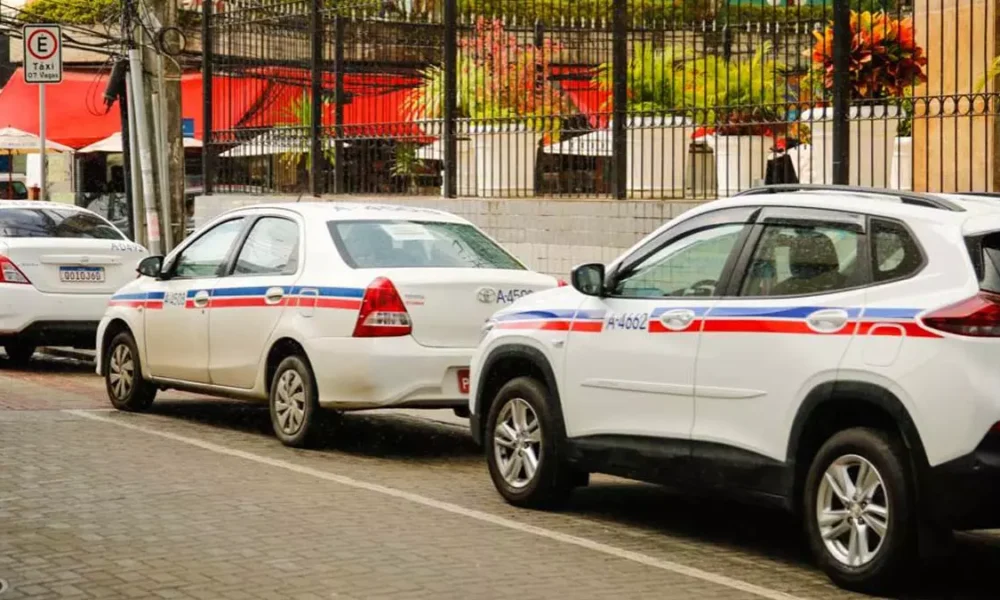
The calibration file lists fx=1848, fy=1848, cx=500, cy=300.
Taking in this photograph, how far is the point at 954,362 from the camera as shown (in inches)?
275

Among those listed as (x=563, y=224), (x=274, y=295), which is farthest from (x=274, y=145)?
(x=274, y=295)

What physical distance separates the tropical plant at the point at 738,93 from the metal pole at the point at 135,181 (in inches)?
304

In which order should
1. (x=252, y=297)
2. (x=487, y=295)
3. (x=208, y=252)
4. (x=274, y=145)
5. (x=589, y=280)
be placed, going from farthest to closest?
(x=274, y=145) → (x=208, y=252) → (x=252, y=297) → (x=487, y=295) → (x=589, y=280)

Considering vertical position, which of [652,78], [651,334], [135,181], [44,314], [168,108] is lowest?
[44,314]

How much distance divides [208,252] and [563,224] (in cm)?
503

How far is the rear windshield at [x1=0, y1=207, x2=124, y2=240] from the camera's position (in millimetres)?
17406

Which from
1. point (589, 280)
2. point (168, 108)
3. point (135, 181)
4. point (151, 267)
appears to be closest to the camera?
point (589, 280)

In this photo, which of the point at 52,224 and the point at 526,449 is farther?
the point at 52,224

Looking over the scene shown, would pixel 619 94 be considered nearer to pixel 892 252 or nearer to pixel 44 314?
pixel 44 314

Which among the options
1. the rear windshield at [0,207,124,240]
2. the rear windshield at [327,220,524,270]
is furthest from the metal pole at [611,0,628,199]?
the rear windshield at [0,207,124,240]

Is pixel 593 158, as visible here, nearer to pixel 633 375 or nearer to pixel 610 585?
pixel 633 375

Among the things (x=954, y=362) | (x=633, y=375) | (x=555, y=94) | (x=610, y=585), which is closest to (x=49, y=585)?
(x=610, y=585)

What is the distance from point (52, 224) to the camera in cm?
1775

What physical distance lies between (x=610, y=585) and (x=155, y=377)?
668cm
